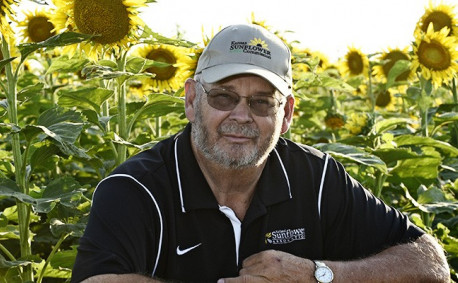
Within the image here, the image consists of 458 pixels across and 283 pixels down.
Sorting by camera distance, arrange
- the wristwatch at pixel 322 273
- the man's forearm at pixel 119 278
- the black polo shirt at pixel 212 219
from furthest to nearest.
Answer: the wristwatch at pixel 322 273 → the black polo shirt at pixel 212 219 → the man's forearm at pixel 119 278

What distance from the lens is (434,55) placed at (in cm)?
509

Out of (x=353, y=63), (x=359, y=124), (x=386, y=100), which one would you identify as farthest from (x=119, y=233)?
(x=386, y=100)

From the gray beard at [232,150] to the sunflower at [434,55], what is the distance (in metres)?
2.57

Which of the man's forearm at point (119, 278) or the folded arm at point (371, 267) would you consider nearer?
the man's forearm at point (119, 278)

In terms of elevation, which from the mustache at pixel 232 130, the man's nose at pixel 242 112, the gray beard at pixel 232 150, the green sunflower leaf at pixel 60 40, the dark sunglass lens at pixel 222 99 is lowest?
the gray beard at pixel 232 150

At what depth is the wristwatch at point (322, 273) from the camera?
2.64 m

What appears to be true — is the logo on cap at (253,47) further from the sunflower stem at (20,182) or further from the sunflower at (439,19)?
the sunflower at (439,19)

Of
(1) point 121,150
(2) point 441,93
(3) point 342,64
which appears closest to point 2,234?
(1) point 121,150

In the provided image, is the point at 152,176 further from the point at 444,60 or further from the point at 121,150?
the point at 444,60

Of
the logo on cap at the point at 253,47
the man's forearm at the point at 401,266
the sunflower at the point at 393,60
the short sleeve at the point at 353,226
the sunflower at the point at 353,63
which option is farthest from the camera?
the sunflower at the point at 353,63

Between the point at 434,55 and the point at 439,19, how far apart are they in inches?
26.6

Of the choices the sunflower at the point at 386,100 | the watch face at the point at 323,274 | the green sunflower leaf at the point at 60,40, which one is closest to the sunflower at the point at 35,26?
the green sunflower leaf at the point at 60,40

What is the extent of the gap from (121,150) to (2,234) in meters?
0.62

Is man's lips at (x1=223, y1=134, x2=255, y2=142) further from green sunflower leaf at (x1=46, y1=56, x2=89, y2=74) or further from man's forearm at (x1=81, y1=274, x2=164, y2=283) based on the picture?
green sunflower leaf at (x1=46, y1=56, x2=89, y2=74)
